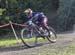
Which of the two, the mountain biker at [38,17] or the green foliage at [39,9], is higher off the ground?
the mountain biker at [38,17]

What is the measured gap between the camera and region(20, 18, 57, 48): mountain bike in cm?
1229

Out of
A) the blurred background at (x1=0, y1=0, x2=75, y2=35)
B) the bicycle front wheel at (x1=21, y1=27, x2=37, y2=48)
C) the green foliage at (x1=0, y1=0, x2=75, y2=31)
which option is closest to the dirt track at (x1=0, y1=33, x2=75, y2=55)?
the bicycle front wheel at (x1=21, y1=27, x2=37, y2=48)

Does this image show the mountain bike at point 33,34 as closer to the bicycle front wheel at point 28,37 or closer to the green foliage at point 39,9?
the bicycle front wheel at point 28,37

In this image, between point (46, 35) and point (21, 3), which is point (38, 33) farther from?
point (21, 3)

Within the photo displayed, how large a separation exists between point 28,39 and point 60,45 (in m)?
1.30

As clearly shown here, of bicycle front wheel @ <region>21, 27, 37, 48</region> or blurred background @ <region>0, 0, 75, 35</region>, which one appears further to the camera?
blurred background @ <region>0, 0, 75, 35</region>

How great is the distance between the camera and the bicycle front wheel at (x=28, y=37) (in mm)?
12180

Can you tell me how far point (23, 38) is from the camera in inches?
477

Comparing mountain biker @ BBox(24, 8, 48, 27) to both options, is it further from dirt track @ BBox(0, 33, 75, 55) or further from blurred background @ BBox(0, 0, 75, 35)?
blurred background @ BBox(0, 0, 75, 35)

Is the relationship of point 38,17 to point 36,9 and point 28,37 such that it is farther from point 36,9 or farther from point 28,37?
point 36,9

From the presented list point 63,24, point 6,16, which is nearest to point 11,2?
point 6,16

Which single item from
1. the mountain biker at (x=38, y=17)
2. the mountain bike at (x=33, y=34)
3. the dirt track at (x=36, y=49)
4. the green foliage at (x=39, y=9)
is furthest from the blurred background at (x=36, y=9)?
the dirt track at (x=36, y=49)

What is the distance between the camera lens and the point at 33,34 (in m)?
12.8

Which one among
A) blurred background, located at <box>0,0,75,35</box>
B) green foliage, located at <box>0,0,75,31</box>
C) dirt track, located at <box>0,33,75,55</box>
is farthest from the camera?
green foliage, located at <box>0,0,75,31</box>
